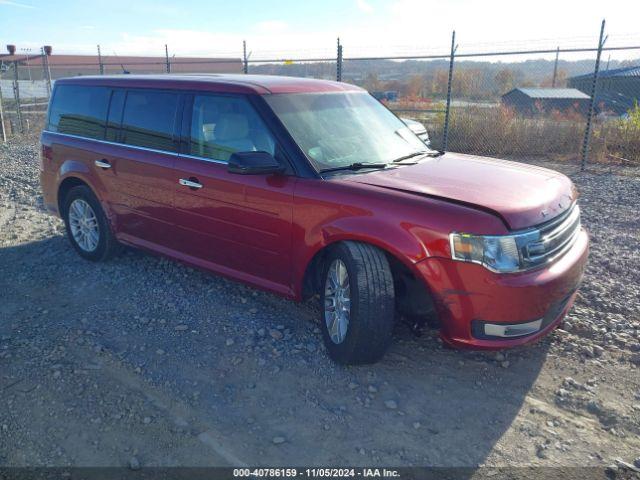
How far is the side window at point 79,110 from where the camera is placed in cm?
529

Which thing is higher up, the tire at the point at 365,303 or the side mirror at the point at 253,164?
the side mirror at the point at 253,164

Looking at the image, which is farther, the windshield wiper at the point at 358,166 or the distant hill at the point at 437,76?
the distant hill at the point at 437,76

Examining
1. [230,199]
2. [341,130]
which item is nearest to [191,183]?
[230,199]

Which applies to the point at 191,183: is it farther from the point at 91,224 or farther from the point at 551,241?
the point at 551,241

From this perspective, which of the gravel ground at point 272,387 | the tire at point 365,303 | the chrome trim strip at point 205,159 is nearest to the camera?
the gravel ground at point 272,387

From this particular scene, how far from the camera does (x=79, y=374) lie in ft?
11.8

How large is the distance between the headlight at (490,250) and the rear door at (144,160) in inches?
97.8

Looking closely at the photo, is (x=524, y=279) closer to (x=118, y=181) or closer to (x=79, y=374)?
(x=79, y=374)

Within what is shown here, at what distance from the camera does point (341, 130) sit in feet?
14.0

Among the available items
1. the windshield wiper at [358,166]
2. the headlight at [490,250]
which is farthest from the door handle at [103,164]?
the headlight at [490,250]

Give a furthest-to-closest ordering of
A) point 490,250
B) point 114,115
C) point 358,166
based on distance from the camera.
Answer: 1. point 114,115
2. point 358,166
3. point 490,250

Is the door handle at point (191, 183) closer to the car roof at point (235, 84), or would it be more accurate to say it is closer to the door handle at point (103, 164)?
the car roof at point (235, 84)

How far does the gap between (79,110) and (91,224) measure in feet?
3.76

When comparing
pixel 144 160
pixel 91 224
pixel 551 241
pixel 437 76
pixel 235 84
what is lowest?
pixel 91 224
